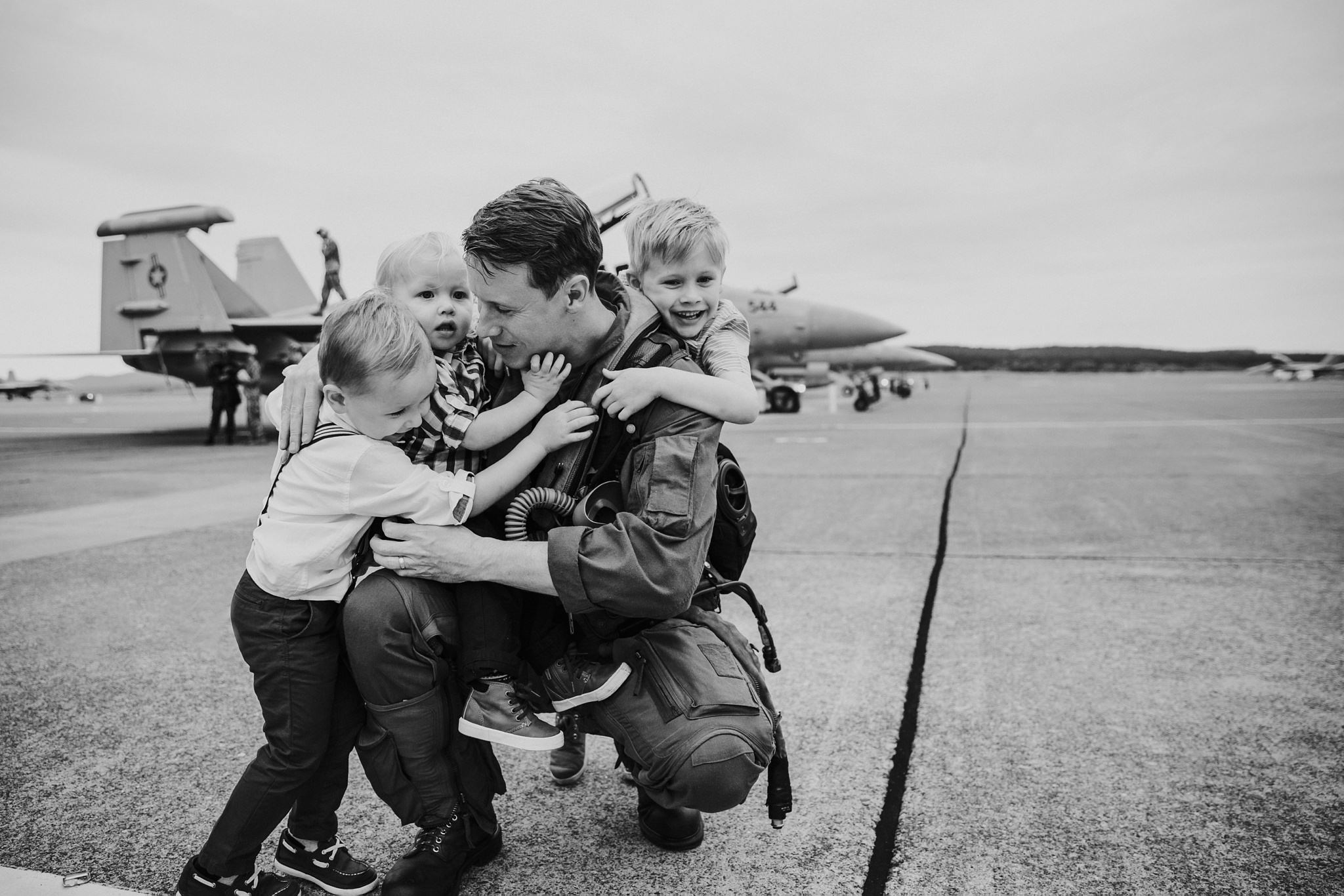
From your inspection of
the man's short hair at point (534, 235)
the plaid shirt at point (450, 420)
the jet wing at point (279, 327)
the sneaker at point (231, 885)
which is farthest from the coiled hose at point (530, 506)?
the jet wing at point (279, 327)

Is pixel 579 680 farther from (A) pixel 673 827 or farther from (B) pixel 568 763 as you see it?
(B) pixel 568 763

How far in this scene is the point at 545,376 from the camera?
6.51ft

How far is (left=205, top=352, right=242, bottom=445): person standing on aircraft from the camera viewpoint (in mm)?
14852

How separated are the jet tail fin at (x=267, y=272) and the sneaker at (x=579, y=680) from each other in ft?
74.1

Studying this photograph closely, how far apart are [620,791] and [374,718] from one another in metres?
0.88

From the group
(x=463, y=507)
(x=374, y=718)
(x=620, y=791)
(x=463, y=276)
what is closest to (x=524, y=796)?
(x=620, y=791)

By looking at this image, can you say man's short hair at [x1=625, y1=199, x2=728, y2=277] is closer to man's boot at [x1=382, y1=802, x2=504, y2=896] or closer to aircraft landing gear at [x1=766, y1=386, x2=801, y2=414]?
man's boot at [x1=382, y1=802, x2=504, y2=896]

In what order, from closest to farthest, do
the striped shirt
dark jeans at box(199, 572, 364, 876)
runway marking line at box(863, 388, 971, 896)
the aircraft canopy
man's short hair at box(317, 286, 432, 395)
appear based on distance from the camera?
1. man's short hair at box(317, 286, 432, 395)
2. dark jeans at box(199, 572, 364, 876)
3. runway marking line at box(863, 388, 971, 896)
4. the striped shirt
5. the aircraft canopy

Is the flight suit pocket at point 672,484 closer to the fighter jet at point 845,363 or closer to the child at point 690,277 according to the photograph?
the child at point 690,277

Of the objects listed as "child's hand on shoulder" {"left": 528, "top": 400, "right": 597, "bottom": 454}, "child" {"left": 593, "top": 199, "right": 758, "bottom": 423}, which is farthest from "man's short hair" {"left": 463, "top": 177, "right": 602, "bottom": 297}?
"child" {"left": 593, "top": 199, "right": 758, "bottom": 423}

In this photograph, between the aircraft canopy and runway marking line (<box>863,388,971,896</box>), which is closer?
runway marking line (<box>863,388,971,896</box>)

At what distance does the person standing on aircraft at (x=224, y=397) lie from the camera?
1485 cm

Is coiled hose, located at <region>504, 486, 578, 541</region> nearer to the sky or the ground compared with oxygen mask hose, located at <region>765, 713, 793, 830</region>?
nearer to the sky

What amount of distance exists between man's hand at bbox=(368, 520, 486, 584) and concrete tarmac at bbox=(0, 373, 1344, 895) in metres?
0.80
